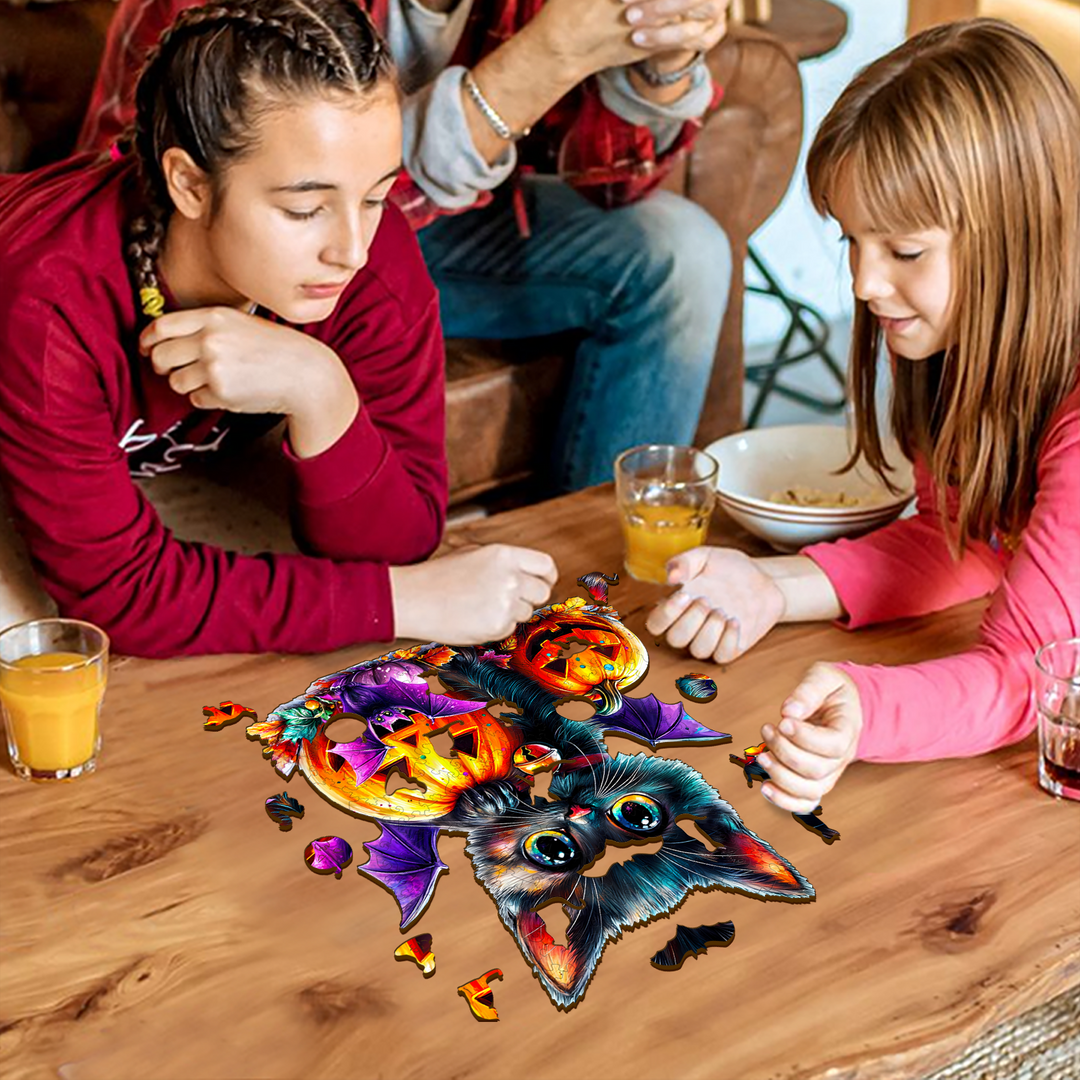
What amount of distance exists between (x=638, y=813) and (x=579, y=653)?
23cm

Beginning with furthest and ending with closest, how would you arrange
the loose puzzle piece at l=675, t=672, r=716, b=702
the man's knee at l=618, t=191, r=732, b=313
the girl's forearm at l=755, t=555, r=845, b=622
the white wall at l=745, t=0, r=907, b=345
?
the white wall at l=745, t=0, r=907, b=345
the man's knee at l=618, t=191, r=732, b=313
the girl's forearm at l=755, t=555, r=845, b=622
the loose puzzle piece at l=675, t=672, r=716, b=702

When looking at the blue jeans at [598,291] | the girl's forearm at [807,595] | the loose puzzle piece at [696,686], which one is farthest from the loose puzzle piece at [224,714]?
the blue jeans at [598,291]

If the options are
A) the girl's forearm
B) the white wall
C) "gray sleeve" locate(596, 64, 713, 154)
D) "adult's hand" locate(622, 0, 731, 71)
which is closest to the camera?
the girl's forearm

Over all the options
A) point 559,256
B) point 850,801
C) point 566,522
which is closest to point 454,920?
point 850,801

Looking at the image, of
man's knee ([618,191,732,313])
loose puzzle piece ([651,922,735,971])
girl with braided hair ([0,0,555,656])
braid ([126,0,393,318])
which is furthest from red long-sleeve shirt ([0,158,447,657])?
man's knee ([618,191,732,313])

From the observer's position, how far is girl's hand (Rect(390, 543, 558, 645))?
4.38 feet

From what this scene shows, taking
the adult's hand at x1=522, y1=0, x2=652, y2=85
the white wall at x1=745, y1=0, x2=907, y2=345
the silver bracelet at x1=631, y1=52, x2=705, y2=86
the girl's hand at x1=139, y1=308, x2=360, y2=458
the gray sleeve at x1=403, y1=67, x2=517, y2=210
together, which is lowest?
the white wall at x1=745, y1=0, x2=907, y2=345

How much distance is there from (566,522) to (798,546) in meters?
0.23

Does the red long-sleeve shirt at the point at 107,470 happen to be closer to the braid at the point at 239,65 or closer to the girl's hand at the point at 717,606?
the braid at the point at 239,65

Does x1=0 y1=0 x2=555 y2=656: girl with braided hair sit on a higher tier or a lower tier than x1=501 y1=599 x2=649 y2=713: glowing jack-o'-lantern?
higher

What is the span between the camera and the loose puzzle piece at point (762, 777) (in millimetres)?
1086

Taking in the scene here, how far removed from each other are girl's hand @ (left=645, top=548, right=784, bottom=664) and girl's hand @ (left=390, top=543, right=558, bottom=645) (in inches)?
4.4

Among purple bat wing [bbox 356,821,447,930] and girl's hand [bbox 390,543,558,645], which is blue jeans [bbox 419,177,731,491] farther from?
purple bat wing [bbox 356,821,447,930]

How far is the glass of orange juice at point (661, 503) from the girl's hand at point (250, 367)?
278mm
